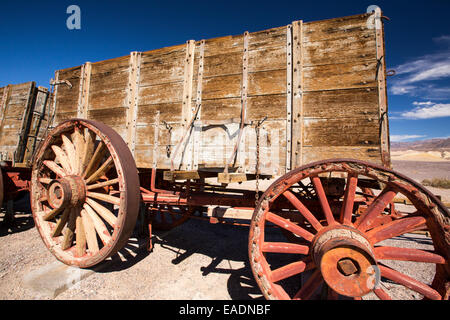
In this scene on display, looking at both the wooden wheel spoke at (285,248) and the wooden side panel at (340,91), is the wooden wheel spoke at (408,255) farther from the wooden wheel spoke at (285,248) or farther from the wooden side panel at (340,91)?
the wooden side panel at (340,91)

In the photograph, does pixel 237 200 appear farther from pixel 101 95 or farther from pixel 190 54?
pixel 101 95

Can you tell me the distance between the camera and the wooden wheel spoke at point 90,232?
286 centimetres

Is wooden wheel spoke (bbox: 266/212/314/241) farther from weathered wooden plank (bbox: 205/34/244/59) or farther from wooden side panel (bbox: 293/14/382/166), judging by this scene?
weathered wooden plank (bbox: 205/34/244/59)

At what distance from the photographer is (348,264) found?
1.80 meters

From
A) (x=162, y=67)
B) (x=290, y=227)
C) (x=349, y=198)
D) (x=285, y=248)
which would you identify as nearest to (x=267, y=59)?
(x=162, y=67)

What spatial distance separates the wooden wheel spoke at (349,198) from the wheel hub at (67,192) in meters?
3.42

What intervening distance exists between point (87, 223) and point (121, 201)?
98 cm

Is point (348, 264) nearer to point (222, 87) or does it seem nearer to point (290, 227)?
point (290, 227)

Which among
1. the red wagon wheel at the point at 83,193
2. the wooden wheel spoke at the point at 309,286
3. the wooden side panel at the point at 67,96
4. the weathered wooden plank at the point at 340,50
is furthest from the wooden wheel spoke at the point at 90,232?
the weathered wooden plank at the point at 340,50

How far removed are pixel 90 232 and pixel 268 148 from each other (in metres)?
2.77

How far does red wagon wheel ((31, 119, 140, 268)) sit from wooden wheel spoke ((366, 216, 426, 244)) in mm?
2682

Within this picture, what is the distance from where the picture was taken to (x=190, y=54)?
10.0 feet

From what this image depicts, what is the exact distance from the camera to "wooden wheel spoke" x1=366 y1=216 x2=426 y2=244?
1.80 meters

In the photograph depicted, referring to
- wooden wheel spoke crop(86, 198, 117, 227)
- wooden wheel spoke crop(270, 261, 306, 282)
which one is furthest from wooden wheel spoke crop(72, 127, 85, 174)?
wooden wheel spoke crop(270, 261, 306, 282)
